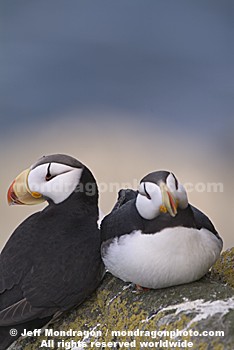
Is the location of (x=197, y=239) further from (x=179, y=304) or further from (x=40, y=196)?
(x=40, y=196)

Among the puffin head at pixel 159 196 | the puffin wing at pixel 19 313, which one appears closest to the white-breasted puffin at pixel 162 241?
the puffin head at pixel 159 196

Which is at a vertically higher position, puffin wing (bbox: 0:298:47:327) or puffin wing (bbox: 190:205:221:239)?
puffin wing (bbox: 190:205:221:239)

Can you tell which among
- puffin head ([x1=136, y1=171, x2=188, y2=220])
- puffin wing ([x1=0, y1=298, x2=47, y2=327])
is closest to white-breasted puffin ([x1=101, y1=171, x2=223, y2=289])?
puffin head ([x1=136, y1=171, x2=188, y2=220])

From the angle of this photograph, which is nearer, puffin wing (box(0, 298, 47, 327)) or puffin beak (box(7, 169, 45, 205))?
puffin wing (box(0, 298, 47, 327))

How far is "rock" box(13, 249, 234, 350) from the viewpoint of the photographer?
68cm

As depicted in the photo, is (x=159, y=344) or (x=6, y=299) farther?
(x=6, y=299)

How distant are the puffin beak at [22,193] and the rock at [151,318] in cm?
19

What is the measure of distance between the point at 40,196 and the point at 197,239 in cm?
30

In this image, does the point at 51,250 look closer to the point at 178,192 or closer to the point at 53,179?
the point at 53,179

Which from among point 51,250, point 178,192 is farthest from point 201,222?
point 51,250

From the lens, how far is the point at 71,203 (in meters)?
0.91

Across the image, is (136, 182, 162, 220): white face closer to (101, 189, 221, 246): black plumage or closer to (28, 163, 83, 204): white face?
(101, 189, 221, 246): black plumage

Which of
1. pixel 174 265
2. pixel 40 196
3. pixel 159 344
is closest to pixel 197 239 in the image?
pixel 174 265

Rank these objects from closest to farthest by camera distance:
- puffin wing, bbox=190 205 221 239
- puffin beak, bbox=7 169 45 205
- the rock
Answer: the rock
puffin wing, bbox=190 205 221 239
puffin beak, bbox=7 169 45 205
